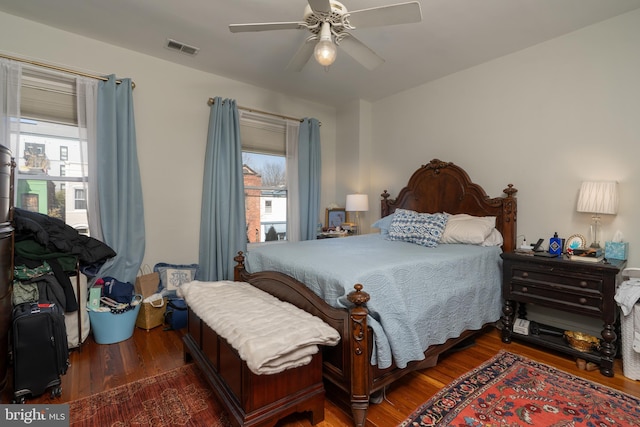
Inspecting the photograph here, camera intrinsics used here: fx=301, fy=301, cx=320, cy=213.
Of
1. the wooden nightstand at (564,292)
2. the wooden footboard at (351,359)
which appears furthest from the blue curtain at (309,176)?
the wooden nightstand at (564,292)

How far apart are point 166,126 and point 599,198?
3.88m

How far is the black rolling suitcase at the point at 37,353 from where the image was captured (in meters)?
1.65

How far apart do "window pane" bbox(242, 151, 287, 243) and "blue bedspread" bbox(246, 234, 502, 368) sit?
1451 mm

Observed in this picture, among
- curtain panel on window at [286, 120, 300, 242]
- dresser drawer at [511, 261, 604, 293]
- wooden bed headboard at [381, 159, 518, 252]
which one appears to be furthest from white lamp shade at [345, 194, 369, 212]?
dresser drawer at [511, 261, 604, 293]

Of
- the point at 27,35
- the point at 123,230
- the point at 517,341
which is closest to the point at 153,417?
the point at 123,230

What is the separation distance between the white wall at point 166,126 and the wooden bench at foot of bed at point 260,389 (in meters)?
1.83

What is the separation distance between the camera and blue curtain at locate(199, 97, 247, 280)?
10.9 feet

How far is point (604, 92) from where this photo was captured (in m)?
2.36

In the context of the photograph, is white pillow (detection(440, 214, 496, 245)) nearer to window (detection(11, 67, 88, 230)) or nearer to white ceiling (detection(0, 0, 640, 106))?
white ceiling (detection(0, 0, 640, 106))

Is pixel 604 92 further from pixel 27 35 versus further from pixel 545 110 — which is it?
pixel 27 35

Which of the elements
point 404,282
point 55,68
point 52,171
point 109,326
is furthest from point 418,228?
point 55,68

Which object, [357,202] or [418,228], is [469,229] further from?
[357,202]

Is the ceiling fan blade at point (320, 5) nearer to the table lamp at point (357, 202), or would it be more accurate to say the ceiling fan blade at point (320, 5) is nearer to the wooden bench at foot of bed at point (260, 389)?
the wooden bench at foot of bed at point (260, 389)

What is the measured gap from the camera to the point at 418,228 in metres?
2.89
